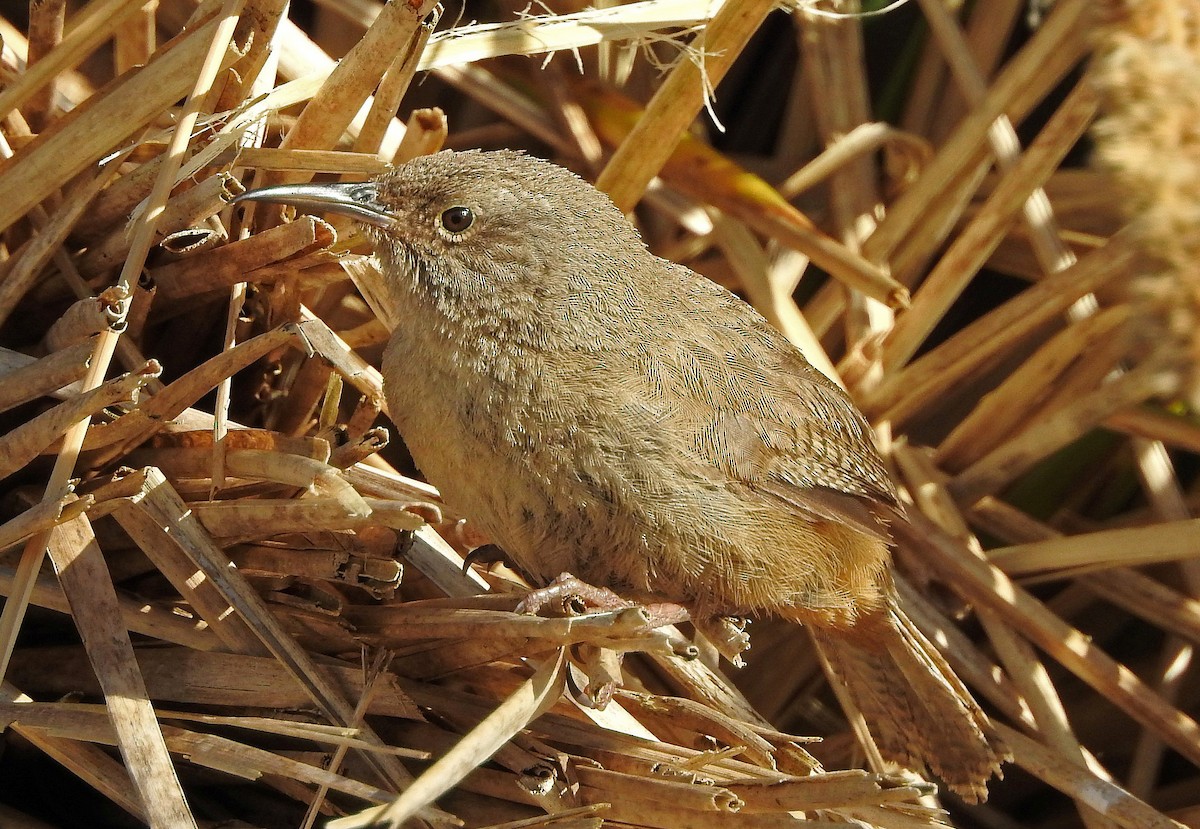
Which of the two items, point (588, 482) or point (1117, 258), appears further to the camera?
point (1117, 258)

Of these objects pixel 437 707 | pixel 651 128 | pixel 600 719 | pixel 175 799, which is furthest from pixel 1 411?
pixel 651 128

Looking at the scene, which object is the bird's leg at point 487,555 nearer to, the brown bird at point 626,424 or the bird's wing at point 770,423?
the brown bird at point 626,424

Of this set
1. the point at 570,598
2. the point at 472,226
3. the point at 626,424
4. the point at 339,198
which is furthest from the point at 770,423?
the point at 339,198

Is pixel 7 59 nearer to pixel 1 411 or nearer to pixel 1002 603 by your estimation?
pixel 1 411

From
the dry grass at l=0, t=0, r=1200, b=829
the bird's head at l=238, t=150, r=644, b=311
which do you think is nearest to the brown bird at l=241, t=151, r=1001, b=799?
the bird's head at l=238, t=150, r=644, b=311

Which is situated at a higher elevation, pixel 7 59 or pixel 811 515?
pixel 7 59

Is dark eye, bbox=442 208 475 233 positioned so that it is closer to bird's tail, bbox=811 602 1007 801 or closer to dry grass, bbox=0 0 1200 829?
dry grass, bbox=0 0 1200 829

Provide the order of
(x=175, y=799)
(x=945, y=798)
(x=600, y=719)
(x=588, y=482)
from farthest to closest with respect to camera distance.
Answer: (x=945, y=798) < (x=600, y=719) < (x=588, y=482) < (x=175, y=799)
